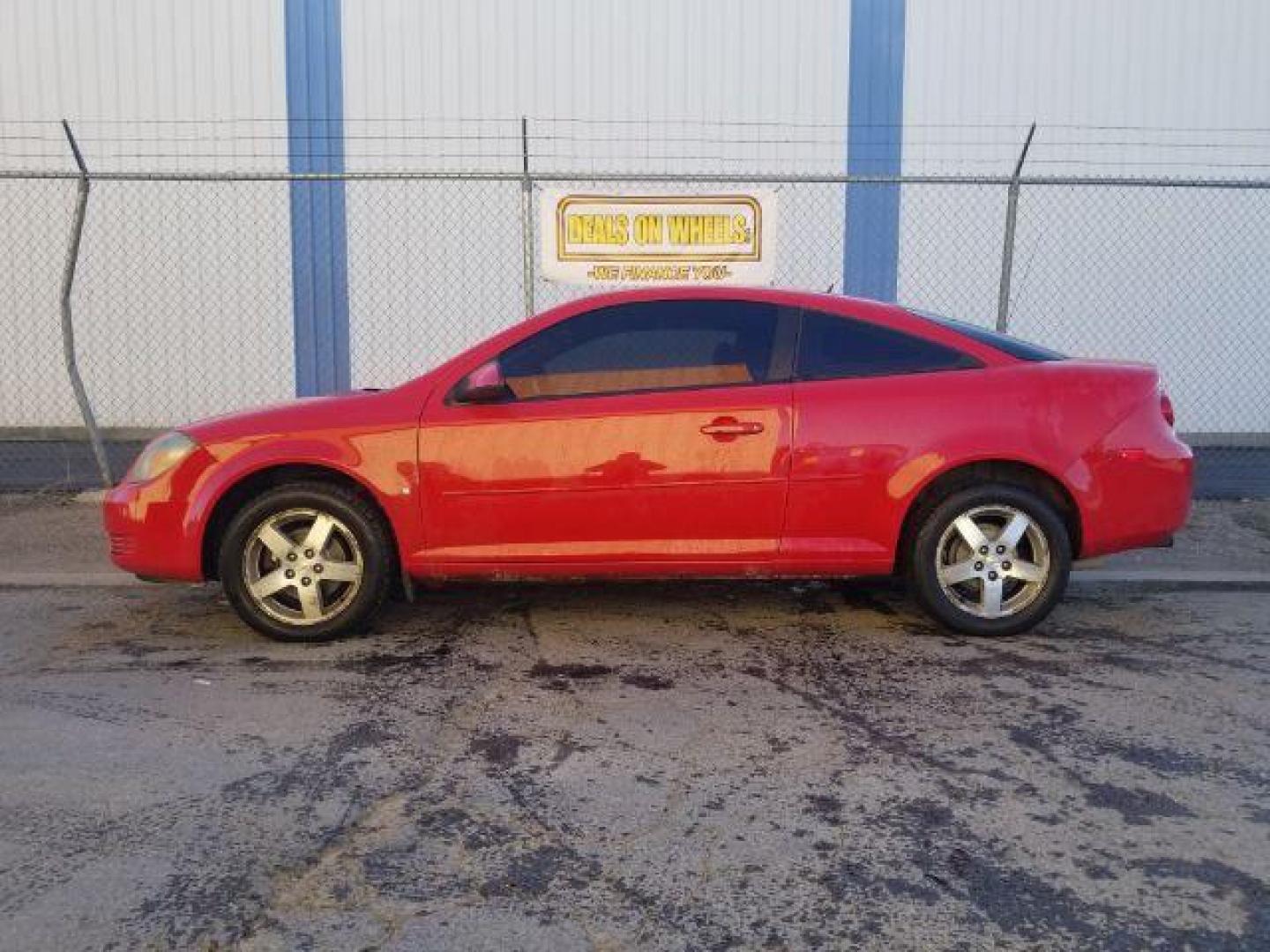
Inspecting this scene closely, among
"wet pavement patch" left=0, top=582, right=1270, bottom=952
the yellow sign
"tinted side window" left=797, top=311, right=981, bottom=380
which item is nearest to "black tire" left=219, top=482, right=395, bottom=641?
"wet pavement patch" left=0, top=582, right=1270, bottom=952

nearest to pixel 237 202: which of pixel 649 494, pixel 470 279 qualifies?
pixel 470 279

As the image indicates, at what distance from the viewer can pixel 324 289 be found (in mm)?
11539

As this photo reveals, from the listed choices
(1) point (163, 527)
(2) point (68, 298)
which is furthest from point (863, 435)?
(2) point (68, 298)

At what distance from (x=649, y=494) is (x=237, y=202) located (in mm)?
8366

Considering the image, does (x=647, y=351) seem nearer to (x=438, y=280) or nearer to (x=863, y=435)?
(x=863, y=435)

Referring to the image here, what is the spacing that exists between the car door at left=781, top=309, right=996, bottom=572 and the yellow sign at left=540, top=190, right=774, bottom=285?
3193mm

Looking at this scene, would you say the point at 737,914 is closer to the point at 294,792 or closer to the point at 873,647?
the point at 294,792

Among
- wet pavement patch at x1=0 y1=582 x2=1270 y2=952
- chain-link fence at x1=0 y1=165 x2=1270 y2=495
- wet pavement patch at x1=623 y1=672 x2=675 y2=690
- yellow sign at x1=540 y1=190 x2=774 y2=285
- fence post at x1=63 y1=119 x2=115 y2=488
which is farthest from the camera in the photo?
chain-link fence at x1=0 y1=165 x2=1270 y2=495

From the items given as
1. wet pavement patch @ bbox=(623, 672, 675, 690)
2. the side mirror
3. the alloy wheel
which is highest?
Answer: the side mirror

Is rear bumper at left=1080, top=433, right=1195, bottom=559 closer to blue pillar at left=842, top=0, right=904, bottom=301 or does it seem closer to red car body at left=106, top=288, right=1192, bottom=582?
red car body at left=106, top=288, right=1192, bottom=582

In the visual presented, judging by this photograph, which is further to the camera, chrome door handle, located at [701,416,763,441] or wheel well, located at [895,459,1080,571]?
wheel well, located at [895,459,1080,571]

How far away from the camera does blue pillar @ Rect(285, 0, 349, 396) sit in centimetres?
1124

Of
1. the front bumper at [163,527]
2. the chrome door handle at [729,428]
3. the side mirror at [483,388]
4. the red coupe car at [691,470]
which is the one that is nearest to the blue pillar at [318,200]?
the front bumper at [163,527]

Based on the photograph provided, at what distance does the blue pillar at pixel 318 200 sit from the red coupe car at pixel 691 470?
22.3 ft
